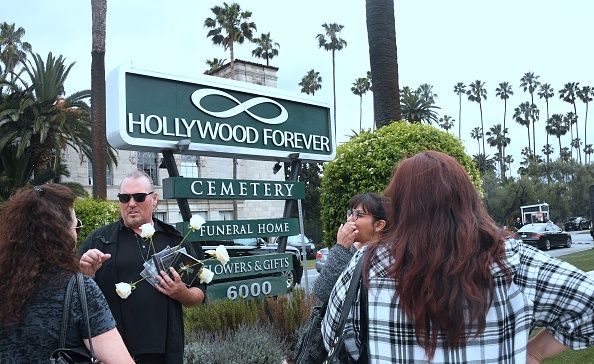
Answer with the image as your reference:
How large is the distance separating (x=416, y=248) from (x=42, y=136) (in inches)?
920

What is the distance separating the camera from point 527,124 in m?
83.2

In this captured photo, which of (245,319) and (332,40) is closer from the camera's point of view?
(245,319)

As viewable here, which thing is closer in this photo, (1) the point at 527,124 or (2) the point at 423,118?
(2) the point at 423,118

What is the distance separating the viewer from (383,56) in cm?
803

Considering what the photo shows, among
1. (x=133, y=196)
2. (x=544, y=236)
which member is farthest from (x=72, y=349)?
(x=544, y=236)

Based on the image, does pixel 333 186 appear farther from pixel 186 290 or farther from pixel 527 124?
pixel 527 124

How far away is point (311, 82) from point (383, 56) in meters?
48.9

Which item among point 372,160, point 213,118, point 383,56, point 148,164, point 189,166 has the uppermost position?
point 148,164

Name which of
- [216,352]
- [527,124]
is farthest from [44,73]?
[527,124]

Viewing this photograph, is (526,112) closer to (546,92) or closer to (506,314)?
(546,92)

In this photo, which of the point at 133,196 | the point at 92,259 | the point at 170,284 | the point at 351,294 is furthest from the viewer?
the point at 133,196

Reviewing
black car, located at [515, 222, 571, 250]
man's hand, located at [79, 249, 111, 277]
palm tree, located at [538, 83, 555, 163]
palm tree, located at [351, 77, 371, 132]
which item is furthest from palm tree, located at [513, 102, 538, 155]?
man's hand, located at [79, 249, 111, 277]

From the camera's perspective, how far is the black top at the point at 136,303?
3.34 metres

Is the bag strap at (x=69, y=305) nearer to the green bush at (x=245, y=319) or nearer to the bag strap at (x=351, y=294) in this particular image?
the bag strap at (x=351, y=294)
